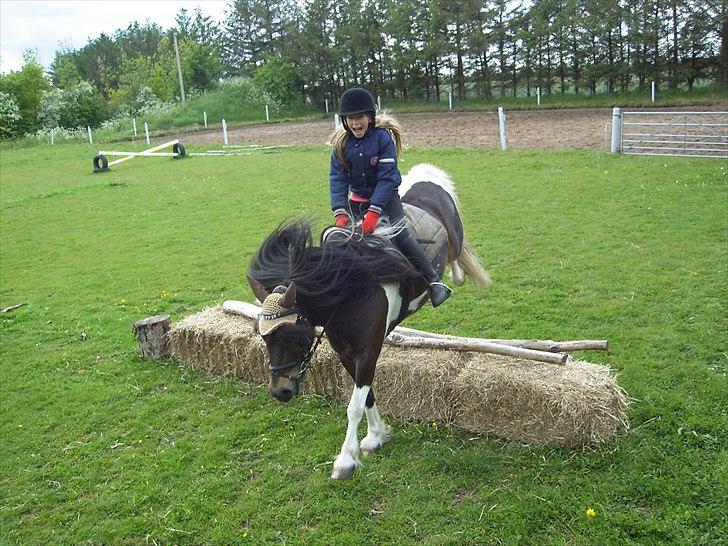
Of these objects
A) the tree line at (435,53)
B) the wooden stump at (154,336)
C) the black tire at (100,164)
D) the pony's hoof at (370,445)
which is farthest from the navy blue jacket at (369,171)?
the tree line at (435,53)

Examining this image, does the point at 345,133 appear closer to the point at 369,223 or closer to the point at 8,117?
the point at 369,223

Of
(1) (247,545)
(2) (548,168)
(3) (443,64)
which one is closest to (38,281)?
(1) (247,545)

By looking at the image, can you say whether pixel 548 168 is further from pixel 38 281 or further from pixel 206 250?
pixel 38 281

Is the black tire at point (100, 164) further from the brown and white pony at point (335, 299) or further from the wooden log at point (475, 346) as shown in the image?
the brown and white pony at point (335, 299)

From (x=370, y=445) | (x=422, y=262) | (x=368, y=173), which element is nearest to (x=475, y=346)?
(x=422, y=262)

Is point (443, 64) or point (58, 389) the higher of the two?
point (443, 64)

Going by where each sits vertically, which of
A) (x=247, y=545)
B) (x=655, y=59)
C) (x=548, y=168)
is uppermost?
(x=655, y=59)

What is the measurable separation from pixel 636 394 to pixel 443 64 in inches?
1528

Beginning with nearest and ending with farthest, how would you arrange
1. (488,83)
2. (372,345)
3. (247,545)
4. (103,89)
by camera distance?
(247,545) → (372,345) → (488,83) → (103,89)

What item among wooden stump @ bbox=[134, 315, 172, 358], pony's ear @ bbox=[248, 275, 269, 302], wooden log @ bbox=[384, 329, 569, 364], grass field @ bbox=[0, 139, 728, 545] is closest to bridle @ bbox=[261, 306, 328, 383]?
pony's ear @ bbox=[248, 275, 269, 302]

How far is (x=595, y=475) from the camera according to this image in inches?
152

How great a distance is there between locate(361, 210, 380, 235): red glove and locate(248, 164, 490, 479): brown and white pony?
0.16 ft

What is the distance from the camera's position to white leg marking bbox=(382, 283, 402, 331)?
13.5ft

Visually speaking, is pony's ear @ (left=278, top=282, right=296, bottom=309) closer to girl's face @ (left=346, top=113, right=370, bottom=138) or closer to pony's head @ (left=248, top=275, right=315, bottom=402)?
pony's head @ (left=248, top=275, right=315, bottom=402)
